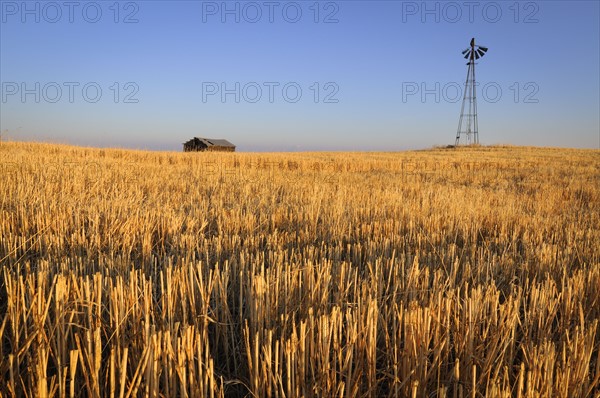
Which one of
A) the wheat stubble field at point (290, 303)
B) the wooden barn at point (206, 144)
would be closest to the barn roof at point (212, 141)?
the wooden barn at point (206, 144)

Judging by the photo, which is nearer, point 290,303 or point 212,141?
point 290,303

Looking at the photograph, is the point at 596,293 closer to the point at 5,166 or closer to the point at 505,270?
the point at 505,270

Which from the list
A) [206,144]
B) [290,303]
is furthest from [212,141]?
[290,303]

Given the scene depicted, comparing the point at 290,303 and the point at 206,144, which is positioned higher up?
the point at 206,144

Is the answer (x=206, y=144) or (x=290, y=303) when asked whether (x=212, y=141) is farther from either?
(x=290, y=303)

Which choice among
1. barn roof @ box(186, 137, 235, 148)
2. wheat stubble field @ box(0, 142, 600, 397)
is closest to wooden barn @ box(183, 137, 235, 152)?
barn roof @ box(186, 137, 235, 148)

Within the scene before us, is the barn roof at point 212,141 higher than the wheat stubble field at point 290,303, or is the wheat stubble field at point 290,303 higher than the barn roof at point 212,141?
the barn roof at point 212,141

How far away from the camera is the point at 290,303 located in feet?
7.75

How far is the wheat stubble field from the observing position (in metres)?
1.70

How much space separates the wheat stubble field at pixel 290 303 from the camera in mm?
1700

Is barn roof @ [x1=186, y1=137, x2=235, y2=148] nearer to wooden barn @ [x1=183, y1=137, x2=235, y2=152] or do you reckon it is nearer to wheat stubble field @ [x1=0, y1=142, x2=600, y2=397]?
wooden barn @ [x1=183, y1=137, x2=235, y2=152]

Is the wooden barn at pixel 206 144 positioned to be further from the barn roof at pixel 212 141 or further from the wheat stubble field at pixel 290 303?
the wheat stubble field at pixel 290 303

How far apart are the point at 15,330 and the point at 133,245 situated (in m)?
1.87

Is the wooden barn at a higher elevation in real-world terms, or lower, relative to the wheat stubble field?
higher
